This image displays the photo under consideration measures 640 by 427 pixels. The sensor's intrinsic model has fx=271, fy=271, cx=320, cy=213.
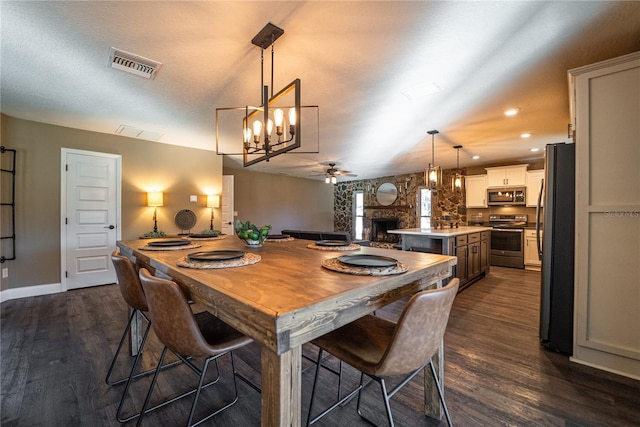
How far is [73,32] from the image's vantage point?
195cm

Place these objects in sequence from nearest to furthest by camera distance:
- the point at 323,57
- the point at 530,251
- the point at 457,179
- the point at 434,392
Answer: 1. the point at 434,392
2. the point at 323,57
3. the point at 457,179
4. the point at 530,251

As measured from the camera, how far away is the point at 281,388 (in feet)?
2.63

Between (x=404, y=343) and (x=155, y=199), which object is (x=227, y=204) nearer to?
(x=155, y=199)

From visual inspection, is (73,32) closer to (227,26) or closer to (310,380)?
(227,26)

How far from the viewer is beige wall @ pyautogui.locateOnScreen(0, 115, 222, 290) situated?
11.9ft

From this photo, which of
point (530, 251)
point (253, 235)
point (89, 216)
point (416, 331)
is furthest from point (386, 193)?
point (416, 331)

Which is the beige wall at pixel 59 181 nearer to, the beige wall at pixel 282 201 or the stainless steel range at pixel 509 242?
the beige wall at pixel 282 201

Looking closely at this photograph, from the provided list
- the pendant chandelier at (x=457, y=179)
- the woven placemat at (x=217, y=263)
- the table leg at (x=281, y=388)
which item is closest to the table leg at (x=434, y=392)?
the table leg at (x=281, y=388)

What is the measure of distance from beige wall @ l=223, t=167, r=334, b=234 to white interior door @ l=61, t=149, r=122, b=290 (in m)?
3.03

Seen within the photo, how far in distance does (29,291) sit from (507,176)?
28.5ft

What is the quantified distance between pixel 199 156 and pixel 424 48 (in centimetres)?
439

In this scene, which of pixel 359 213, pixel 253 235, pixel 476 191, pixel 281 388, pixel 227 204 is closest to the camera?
pixel 281 388

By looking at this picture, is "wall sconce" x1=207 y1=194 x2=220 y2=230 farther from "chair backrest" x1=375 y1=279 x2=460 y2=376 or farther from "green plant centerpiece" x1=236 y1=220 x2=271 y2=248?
"chair backrest" x1=375 y1=279 x2=460 y2=376

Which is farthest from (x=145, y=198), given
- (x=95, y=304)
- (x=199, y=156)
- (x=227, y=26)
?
(x=227, y=26)
